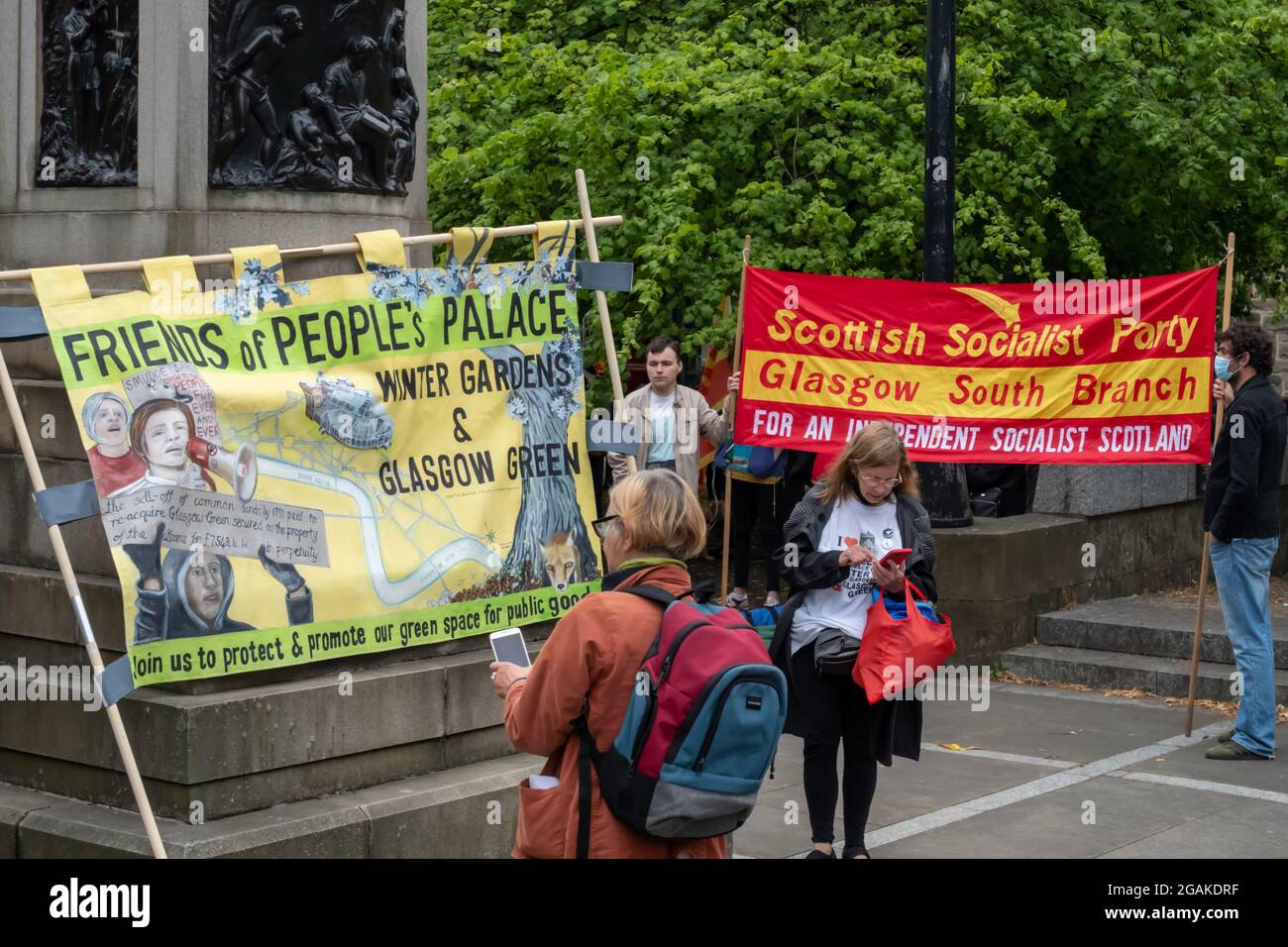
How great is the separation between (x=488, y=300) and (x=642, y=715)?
3.01 metres

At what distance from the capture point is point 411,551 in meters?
6.58

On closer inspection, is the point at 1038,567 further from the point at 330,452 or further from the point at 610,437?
the point at 330,452

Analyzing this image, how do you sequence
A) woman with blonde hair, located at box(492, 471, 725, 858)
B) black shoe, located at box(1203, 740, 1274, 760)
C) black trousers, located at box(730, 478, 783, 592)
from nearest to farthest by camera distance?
woman with blonde hair, located at box(492, 471, 725, 858) < black shoe, located at box(1203, 740, 1274, 760) < black trousers, located at box(730, 478, 783, 592)

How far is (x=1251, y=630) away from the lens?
9055mm

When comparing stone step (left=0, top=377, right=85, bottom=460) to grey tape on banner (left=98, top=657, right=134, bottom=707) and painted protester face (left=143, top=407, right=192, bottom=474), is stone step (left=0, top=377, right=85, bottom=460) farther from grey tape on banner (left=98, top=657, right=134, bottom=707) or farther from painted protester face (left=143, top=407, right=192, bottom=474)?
grey tape on banner (left=98, top=657, right=134, bottom=707)

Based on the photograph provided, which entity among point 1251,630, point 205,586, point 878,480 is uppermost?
point 878,480

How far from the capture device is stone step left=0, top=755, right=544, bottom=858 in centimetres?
583

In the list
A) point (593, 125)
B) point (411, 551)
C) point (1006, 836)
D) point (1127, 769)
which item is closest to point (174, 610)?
point (411, 551)

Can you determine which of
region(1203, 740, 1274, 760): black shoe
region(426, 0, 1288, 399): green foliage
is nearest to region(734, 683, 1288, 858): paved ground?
region(1203, 740, 1274, 760): black shoe

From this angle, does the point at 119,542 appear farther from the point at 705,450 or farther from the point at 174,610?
the point at 705,450

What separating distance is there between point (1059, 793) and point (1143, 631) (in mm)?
3157

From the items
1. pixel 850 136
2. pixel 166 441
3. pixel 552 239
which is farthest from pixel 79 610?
pixel 850 136

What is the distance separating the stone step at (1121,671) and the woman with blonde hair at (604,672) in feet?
21.9

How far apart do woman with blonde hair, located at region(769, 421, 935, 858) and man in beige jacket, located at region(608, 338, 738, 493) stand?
10.9 feet
